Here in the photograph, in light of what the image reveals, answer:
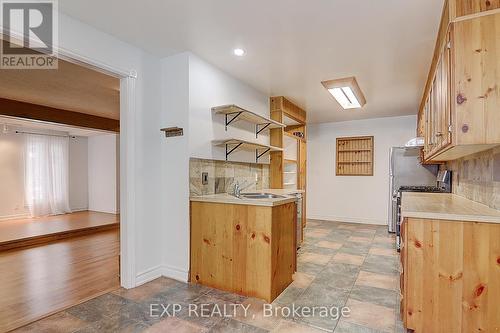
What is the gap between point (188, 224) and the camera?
2.87 meters

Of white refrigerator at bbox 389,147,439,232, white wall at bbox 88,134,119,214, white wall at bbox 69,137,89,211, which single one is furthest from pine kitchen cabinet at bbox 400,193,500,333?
white wall at bbox 69,137,89,211

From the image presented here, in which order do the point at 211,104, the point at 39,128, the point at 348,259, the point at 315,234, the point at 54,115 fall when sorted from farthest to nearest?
the point at 39,128 < the point at 315,234 < the point at 54,115 < the point at 348,259 < the point at 211,104

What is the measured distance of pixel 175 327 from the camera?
2.01 metres

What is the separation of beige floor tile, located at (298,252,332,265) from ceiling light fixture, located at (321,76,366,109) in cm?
231

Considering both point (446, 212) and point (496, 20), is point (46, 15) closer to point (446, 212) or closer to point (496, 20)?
point (496, 20)

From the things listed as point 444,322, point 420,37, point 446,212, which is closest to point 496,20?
point 420,37

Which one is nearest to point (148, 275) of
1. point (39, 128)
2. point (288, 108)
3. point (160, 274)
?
point (160, 274)

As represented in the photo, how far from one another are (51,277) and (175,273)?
1.44m

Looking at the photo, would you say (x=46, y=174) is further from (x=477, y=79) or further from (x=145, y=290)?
(x=477, y=79)

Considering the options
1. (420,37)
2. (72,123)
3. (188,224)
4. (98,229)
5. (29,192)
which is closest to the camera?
(420,37)

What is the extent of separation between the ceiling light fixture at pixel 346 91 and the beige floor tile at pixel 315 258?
Result: 7.58 feet

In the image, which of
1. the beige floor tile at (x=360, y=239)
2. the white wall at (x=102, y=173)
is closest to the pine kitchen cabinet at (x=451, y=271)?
the beige floor tile at (x=360, y=239)

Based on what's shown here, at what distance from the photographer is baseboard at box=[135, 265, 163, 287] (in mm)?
2723

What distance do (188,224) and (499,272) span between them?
246cm
